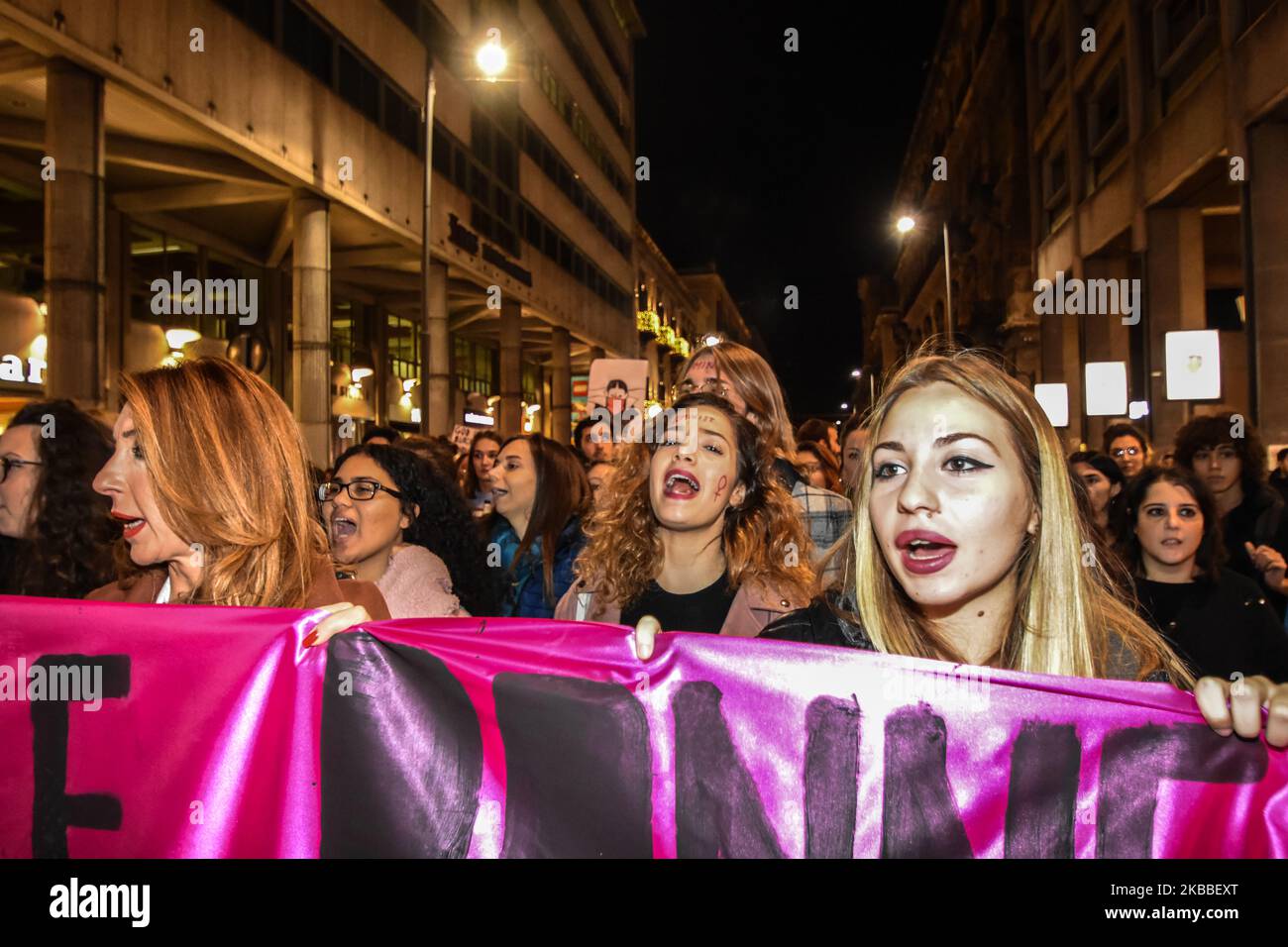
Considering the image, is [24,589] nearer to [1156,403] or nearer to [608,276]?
[1156,403]

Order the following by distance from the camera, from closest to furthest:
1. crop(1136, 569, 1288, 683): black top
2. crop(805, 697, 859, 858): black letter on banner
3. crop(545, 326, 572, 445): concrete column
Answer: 1. crop(805, 697, 859, 858): black letter on banner
2. crop(1136, 569, 1288, 683): black top
3. crop(545, 326, 572, 445): concrete column

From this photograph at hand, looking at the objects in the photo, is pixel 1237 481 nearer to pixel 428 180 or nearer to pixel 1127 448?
pixel 1127 448

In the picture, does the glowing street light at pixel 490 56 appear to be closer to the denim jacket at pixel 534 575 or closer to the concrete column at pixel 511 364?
the denim jacket at pixel 534 575

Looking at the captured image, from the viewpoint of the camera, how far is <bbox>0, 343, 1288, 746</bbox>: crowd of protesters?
2.29 meters


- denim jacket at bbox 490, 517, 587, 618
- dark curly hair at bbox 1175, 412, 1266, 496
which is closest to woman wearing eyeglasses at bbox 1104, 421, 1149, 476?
dark curly hair at bbox 1175, 412, 1266, 496

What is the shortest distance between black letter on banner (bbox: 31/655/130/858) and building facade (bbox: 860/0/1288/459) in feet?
28.6

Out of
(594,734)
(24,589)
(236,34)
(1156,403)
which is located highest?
(236,34)

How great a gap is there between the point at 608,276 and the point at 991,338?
60.3 ft

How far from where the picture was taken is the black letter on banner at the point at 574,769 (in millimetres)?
2178

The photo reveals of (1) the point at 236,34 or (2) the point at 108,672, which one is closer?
(2) the point at 108,672

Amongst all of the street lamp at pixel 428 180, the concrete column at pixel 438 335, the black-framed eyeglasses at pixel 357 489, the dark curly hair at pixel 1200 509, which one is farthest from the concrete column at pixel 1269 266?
the concrete column at pixel 438 335

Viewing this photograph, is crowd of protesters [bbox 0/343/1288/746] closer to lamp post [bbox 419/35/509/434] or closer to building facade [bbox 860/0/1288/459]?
A: building facade [bbox 860/0/1288/459]

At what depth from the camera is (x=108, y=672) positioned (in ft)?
7.76
